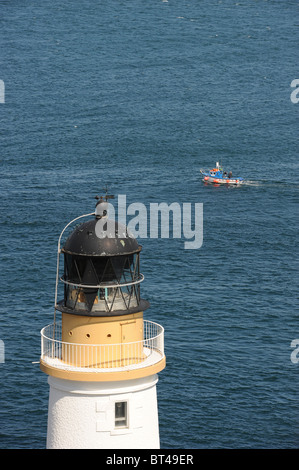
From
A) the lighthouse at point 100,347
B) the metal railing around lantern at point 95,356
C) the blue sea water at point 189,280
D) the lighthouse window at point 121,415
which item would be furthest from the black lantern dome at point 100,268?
the blue sea water at point 189,280

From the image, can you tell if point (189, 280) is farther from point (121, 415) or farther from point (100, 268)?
point (100, 268)

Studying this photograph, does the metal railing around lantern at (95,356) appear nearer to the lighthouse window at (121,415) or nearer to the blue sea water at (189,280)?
the lighthouse window at (121,415)

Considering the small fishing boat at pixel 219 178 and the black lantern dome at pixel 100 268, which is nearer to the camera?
the black lantern dome at pixel 100 268

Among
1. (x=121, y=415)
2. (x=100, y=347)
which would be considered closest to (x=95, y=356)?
(x=100, y=347)

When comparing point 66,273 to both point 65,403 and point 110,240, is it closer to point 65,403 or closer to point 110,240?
point 110,240

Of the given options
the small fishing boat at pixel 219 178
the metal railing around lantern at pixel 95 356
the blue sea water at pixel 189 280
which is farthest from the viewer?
the small fishing boat at pixel 219 178
